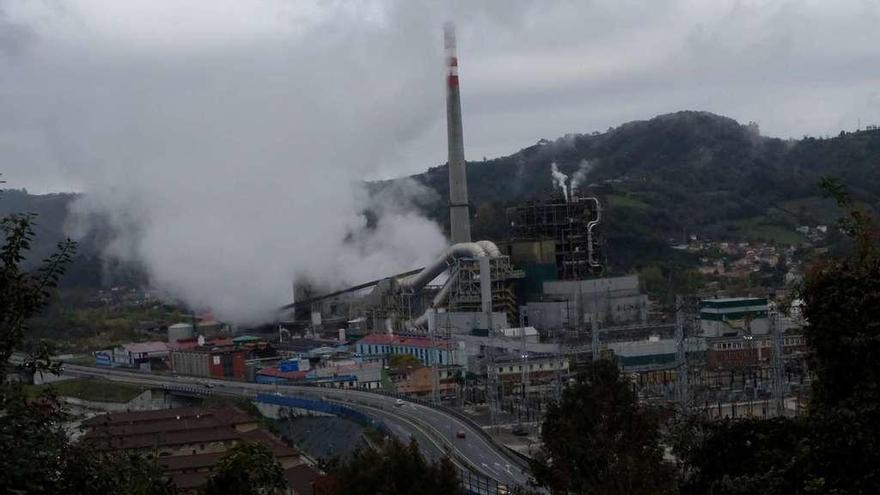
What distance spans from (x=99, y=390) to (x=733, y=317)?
19.9m

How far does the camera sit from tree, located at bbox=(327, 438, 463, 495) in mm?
9250

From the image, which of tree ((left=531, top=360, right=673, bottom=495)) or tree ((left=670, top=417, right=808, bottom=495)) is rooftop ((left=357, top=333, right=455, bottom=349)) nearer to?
tree ((left=531, top=360, right=673, bottom=495))

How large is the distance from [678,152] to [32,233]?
105 m

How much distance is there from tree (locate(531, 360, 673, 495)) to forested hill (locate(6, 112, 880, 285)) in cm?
4094

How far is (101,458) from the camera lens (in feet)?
17.6

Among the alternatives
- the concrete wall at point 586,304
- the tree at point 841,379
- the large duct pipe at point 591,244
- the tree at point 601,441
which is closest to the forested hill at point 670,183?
the large duct pipe at point 591,244

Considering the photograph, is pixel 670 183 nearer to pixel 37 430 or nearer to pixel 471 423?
pixel 471 423

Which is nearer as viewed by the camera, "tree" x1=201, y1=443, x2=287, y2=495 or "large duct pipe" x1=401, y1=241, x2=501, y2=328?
"tree" x1=201, y1=443, x2=287, y2=495

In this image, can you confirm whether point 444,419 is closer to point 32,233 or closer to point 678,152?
point 32,233

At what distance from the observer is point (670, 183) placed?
86.4 m

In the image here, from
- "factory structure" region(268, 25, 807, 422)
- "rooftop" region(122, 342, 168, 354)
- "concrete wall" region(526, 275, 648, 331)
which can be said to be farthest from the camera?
"rooftop" region(122, 342, 168, 354)

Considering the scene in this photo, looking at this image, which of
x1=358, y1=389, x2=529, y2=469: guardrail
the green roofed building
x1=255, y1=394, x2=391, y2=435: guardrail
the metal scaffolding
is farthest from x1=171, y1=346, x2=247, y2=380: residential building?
the green roofed building

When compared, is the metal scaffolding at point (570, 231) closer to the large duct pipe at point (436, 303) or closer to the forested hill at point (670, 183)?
the large duct pipe at point (436, 303)

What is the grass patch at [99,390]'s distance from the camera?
34.4 metres
